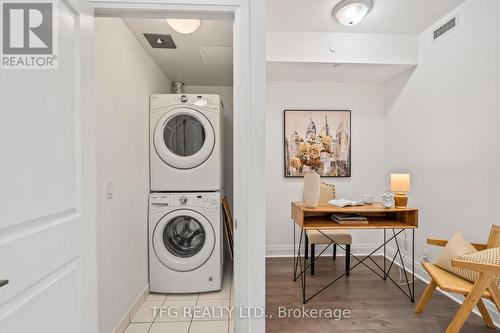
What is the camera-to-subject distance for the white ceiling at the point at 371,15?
2129 mm

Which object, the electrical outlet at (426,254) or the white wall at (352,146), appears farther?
the white wall at (352,146)

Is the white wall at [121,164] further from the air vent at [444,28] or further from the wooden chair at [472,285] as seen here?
the air vent at [444,28]

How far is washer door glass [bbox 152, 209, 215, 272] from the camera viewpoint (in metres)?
2.35

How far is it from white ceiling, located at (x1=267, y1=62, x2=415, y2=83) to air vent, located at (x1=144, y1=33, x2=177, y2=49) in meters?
1.02

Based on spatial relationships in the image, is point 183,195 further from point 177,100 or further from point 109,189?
point 177,100

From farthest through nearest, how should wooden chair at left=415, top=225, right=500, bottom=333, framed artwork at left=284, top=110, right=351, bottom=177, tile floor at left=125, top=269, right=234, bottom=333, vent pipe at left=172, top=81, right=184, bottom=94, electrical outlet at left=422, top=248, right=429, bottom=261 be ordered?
framed artwork at left=284, top=110, right=351, bottom=177 < vent pipe at left=172, top=81, right=184, bottom=94 < electrical outlet at left=422, top=248, right=429, bottom=261 < tile floor at left=125, top=269, right=234, bottom=333 < wooden chair at left=415, top=225, right=500, bottom=333

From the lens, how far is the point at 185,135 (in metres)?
2.49

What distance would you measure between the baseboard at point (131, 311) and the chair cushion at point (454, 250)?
2468 millimetres

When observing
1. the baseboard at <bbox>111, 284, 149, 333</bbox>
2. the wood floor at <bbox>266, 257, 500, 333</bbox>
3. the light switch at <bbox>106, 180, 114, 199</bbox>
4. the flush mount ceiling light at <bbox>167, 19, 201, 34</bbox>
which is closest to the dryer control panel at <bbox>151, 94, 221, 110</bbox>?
the flush mount ceiling light at <bbox>167, 19, 201, 34</bbox>

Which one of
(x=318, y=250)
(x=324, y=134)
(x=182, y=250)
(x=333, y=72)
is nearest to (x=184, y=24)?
(x=333, y=72)

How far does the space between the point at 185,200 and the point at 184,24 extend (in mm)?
1505

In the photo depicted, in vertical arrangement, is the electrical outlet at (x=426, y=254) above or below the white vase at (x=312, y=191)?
below

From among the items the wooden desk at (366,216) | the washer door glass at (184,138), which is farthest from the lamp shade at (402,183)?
the washer door glass at (184,138)

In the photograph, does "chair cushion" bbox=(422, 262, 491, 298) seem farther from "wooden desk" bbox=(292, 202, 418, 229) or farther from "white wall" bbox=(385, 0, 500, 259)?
"white wall" bbox=(385, 0, 500, 259)
